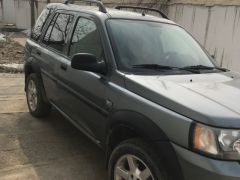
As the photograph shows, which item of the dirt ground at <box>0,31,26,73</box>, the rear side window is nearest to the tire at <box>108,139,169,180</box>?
the rear side window

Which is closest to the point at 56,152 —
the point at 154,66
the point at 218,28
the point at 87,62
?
the point at 87,62

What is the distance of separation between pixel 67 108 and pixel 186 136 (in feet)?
7.49

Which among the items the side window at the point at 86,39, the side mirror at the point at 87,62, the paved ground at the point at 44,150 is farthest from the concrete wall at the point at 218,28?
the side mirror at the point at 87,62

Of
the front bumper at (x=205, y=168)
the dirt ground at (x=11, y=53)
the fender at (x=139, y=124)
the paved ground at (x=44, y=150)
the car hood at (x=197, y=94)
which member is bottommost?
the dirt ground at (x=11, y=53)

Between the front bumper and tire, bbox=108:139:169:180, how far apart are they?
219 millimetres

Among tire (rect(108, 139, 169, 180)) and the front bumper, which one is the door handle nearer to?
tire (rect(108, 139, 169, 180))

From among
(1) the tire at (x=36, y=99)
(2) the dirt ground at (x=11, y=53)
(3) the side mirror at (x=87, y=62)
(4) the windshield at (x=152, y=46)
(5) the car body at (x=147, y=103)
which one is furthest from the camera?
(2) the dirt ground at (x=11, y=53)

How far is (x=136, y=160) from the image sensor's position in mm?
3314

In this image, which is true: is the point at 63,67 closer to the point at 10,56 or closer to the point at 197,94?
the point at 197,94

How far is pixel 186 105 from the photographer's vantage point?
9.63ft

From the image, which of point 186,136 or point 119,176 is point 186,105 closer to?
point 186,136

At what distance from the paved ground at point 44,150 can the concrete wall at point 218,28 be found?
5.31m

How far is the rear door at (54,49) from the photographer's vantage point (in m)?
5.04

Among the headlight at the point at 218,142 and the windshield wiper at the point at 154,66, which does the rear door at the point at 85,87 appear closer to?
the windshield wiper at the point at 154,66
